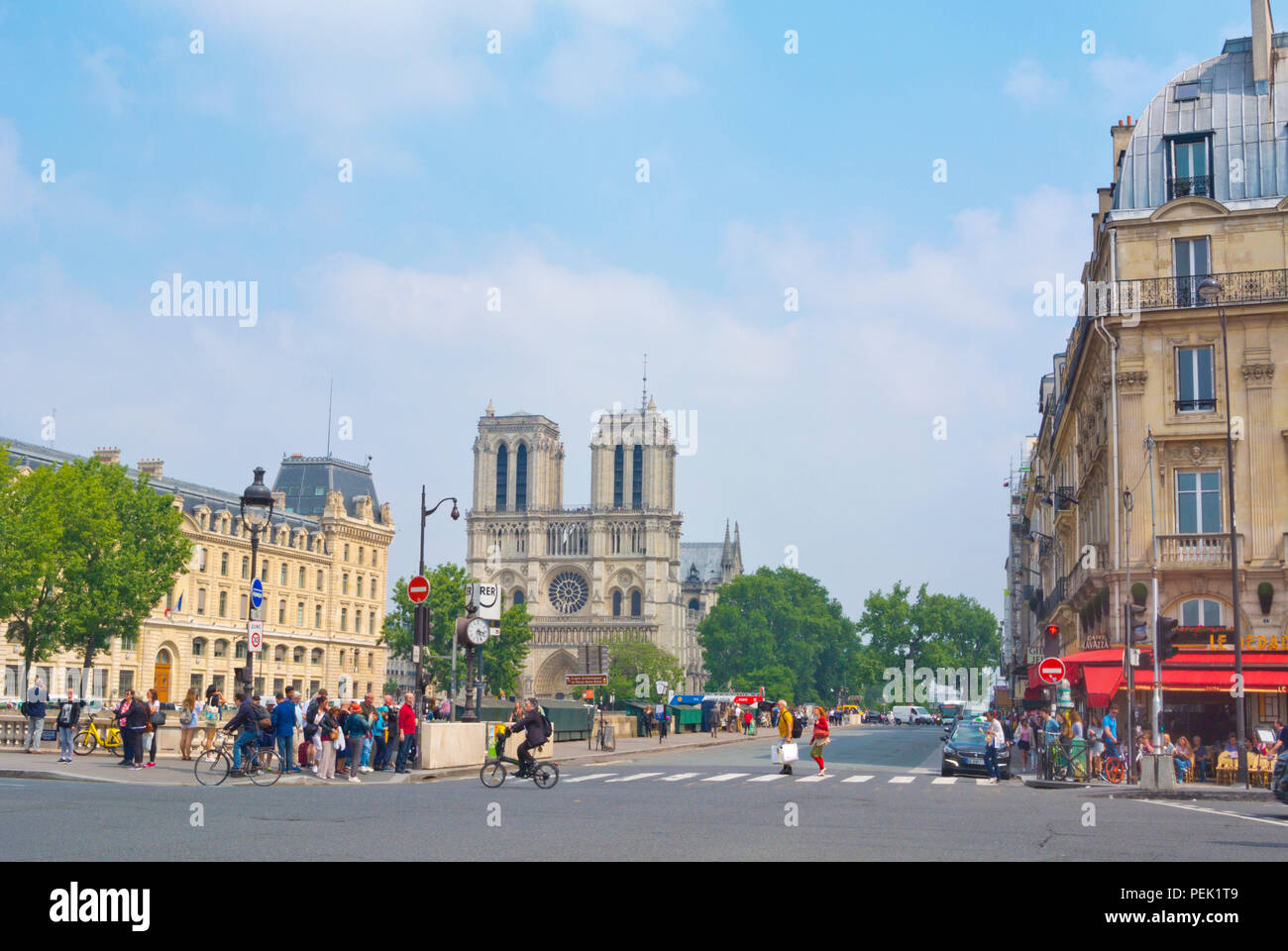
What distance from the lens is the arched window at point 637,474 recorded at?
5999 inches

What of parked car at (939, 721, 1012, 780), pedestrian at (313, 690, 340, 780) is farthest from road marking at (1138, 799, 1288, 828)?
pedestrian at (313, 690, 340, 780)

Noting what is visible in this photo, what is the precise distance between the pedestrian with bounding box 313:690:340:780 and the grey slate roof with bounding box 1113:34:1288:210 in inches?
999

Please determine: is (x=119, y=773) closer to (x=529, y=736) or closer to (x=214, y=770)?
(x=214, y=770)

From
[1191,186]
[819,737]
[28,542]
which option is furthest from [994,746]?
[28,542]

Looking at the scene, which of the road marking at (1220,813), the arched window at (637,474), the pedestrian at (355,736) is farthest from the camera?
the arched window at (637,474)

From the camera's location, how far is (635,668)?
137000 mm

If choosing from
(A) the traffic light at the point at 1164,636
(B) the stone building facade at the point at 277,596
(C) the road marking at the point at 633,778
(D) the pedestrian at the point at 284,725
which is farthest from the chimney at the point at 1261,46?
(B) the stone building facade at the point at 277,596

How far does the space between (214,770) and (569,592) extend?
412ft

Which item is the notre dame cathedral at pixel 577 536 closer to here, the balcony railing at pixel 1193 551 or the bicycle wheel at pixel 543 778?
the balcony railing at pixel 1193 551

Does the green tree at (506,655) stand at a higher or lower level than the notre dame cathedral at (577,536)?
lower

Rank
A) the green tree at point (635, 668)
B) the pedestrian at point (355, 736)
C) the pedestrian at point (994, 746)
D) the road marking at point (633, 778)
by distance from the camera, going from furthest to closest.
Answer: the green tree at point (635, 668) → the pedestrian at point (994, 746) → the road marking at point (633, 778) → the pedestrian at point (355, 736)

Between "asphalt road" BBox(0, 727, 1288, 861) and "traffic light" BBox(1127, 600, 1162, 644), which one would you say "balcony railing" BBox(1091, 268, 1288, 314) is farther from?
"asphalt road" BBox(0, 727, 1288, 861)

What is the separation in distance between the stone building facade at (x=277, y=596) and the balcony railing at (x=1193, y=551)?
52.0m

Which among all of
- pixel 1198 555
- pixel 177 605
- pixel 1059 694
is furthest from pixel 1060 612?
pixel 177 605
